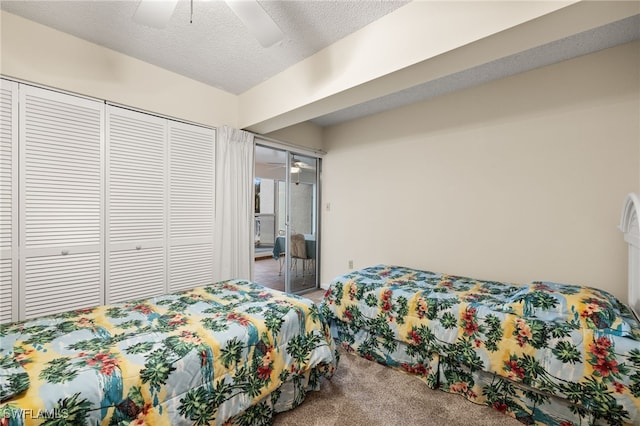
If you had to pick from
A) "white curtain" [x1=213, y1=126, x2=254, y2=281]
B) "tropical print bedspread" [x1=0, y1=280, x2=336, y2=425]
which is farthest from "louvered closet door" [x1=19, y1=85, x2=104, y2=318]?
"white curtain" [x1=213, y1=126, x2=254, y2=281]

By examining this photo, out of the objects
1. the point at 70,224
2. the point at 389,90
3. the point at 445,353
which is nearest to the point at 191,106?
the point at 70,224

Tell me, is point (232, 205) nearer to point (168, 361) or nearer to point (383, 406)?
point (168, 361)

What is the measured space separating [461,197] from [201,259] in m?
2.83

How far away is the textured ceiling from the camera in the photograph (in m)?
1.83

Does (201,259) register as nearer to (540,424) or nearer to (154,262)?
(154,262)

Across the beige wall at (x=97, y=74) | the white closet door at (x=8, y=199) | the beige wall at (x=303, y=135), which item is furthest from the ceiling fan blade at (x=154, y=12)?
the beige wall at (x=303, y=135)

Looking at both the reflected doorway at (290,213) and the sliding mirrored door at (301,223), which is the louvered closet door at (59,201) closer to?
the reflected doorway at (290,213)

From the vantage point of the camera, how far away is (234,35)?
214 centimetres

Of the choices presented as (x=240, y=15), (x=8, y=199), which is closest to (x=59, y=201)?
(x=8, y=199)

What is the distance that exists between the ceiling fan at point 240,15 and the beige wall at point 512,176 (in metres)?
2.18

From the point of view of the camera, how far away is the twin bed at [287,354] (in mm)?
1118

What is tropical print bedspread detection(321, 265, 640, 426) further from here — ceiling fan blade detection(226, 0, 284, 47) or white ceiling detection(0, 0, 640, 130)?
ceiling fan blade detection(226, 0, 284, 47)

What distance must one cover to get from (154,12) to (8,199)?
1654 millimetres

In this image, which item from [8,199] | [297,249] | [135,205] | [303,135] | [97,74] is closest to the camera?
[8,199]
